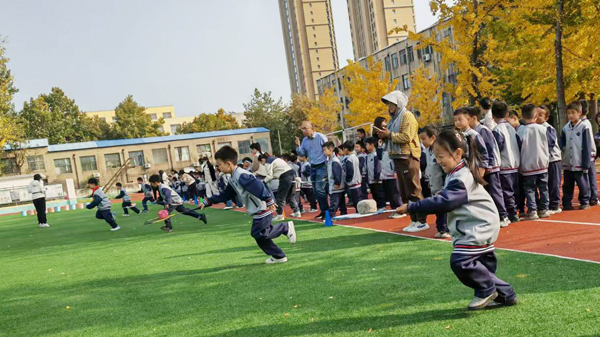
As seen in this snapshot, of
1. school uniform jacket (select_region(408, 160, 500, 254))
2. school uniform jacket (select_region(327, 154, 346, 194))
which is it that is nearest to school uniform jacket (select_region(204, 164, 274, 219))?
school uniform jacket (select_region(408, 160, 500, 254))

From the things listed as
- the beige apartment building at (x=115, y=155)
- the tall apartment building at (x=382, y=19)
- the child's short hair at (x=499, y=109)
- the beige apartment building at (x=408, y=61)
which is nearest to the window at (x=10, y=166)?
the beige apartment building at (x=115, y=155)

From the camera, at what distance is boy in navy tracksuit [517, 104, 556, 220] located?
27.0ft

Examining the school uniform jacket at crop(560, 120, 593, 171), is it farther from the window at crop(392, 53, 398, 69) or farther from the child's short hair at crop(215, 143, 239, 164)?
the window at crop(392, 53, 398, 69)

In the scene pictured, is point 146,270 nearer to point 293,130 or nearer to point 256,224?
point 256,224

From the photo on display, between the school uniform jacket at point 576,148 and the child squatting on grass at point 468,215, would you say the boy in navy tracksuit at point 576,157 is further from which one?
the child squatting on grass at point 468,215

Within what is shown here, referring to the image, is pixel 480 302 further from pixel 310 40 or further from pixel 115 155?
pixel 310 40

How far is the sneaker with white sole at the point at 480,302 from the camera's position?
3.89m

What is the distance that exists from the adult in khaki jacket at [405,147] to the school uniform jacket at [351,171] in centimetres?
313

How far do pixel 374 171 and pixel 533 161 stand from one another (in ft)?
15.3

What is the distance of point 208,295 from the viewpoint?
5574mm

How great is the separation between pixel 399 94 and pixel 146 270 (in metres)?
4.94

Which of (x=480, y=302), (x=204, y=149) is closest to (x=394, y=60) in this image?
(x=204, y=149)

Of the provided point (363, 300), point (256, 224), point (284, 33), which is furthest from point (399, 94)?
point (284, 33)

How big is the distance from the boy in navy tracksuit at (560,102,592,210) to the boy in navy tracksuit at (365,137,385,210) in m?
4.45
